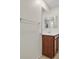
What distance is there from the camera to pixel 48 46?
3.44m

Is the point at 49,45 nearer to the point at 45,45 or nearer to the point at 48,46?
the point at 48,46

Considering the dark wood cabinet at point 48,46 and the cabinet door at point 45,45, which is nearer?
the dark wood cabinet at point 48,46

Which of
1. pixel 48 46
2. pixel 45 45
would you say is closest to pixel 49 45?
pixel 48 46

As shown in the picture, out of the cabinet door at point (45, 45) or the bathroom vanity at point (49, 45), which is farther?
the cabinet door at point (45, 45)

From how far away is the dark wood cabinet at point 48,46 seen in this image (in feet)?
11.0

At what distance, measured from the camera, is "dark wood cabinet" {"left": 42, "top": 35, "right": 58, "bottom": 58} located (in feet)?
11.0

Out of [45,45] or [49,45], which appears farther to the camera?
[45,45]

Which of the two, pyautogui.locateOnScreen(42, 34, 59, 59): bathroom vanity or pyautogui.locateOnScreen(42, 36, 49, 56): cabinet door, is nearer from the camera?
pyautogui.locateOnScreen(42, 34, 59, 59): bathroom vanity
